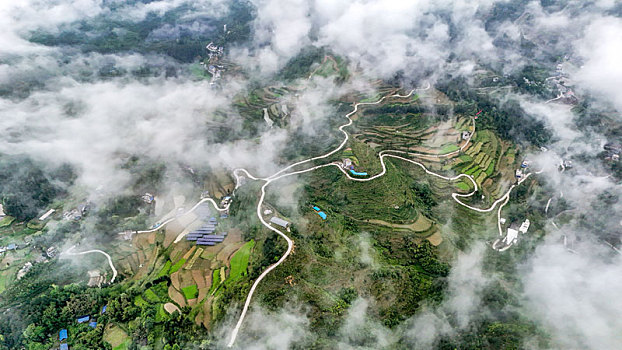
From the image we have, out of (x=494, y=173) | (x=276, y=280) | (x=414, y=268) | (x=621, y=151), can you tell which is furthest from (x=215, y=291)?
(x=621, y=151)

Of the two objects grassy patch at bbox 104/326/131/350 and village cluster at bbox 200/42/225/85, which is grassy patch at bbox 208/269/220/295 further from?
village cluster at bbox 200/42/225/85

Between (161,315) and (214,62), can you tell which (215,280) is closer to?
(161,315)

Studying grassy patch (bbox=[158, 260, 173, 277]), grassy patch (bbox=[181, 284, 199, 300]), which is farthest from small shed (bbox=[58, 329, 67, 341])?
grassy patch (bbox=[181, 284, 199, 300])

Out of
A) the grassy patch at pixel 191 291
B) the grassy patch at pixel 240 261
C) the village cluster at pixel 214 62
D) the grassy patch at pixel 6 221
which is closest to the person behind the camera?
the grassy patch at pixel 191 291

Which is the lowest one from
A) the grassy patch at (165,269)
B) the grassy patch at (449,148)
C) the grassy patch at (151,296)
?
the grassy patch at (449,148)

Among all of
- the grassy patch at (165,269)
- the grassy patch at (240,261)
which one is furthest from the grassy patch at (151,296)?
the grassy patch at (240,261)

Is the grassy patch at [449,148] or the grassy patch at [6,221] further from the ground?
the grassy patch at [6,221]

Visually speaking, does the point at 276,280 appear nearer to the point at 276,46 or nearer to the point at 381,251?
the point at 381,251

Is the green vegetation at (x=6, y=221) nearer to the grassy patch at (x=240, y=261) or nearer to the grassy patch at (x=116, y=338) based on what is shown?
the grassy patch at (x=116, y=338)

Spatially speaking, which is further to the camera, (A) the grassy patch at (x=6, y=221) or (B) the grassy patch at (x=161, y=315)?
(A) the grassy patch at (x=6, y=221)
